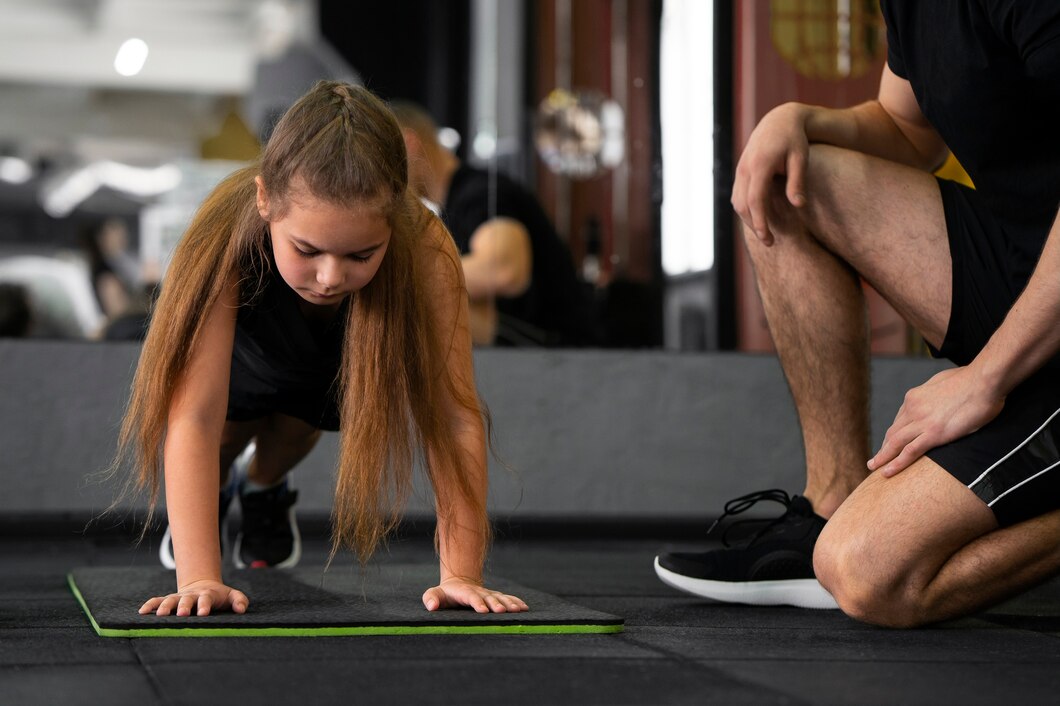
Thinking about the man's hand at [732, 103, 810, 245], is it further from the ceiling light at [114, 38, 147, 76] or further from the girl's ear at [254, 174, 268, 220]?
the ceiling light at [114, 38, 147, 76]

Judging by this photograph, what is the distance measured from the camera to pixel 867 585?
4.50 feet

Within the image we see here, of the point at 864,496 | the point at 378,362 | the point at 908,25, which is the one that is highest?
the point at 908,25

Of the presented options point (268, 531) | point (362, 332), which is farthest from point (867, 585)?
point (268, 531)

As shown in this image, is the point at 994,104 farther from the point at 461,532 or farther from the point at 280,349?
the point at 280,349

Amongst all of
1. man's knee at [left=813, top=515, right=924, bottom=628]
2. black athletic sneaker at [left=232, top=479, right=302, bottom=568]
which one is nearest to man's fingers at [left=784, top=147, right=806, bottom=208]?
man's knee at [left=813, top=515, right=924, bottom=628]

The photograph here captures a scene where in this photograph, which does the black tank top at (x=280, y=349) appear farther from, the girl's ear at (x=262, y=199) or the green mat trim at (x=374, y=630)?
the green mat trim at (x=374, y=630)

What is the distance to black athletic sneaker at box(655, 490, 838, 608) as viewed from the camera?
1548 millimetres

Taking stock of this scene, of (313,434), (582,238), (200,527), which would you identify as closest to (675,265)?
(582,238)

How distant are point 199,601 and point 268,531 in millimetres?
791

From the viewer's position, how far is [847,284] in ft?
5.44

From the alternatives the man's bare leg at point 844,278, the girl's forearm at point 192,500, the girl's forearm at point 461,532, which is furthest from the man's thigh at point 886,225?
the girl's forearm at point 192,500

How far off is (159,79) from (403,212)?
2.49 m

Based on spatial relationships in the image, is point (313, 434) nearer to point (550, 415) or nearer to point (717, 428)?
point (550, 415)

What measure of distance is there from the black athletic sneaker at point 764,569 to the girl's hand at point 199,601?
1.85ft
